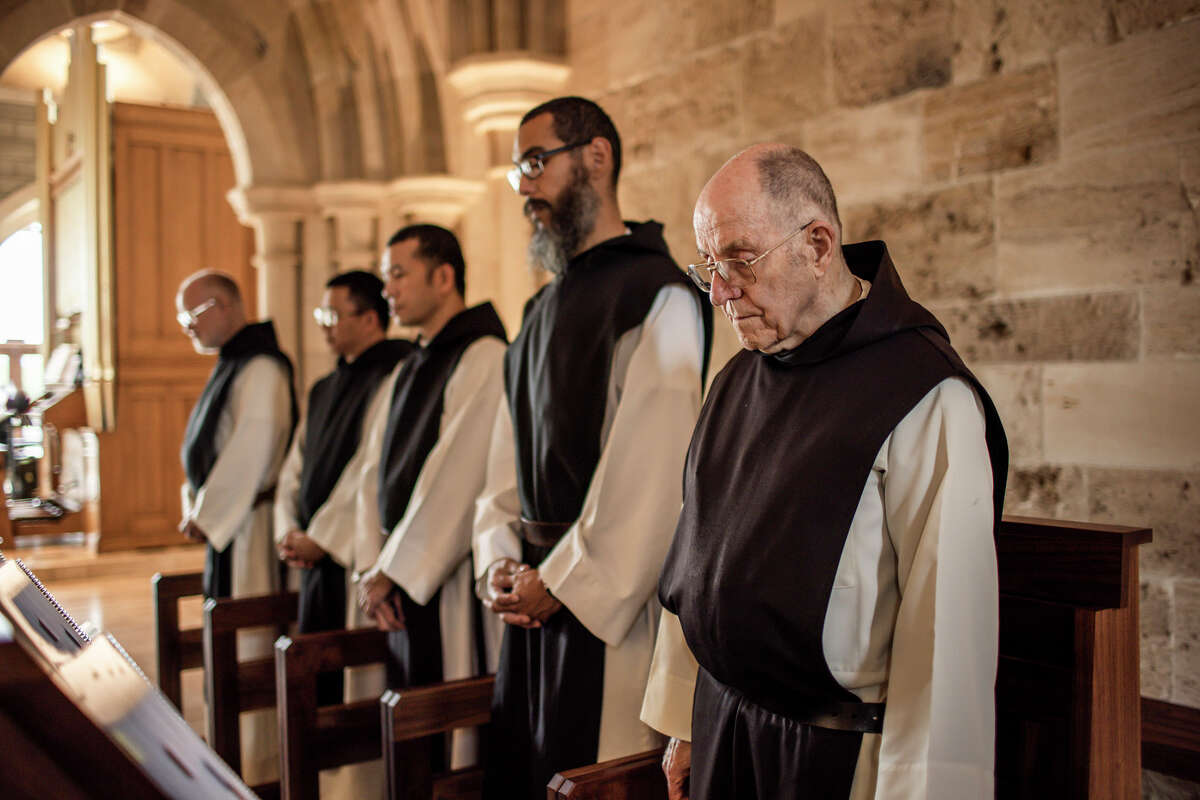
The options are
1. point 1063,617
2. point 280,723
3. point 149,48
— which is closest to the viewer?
point 1063,617

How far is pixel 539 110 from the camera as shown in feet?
8.71

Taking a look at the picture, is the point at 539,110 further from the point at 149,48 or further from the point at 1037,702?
→ the point at 149,48

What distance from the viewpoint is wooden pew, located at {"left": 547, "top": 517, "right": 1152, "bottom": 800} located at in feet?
5.08

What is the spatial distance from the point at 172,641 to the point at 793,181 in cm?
327

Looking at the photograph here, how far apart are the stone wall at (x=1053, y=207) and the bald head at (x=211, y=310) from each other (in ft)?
8.60

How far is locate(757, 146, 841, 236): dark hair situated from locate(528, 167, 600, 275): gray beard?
3.42 ft

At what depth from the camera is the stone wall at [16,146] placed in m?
13.0

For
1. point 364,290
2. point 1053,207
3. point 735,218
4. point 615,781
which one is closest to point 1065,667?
point 615,781

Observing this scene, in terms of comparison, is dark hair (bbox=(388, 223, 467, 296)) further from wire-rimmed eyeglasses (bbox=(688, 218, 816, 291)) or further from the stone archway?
the stone archway

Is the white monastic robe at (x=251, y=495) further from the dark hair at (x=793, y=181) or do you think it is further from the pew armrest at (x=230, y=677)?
the dark hair at (x=793, y=181)

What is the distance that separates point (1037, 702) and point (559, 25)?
3.81 m

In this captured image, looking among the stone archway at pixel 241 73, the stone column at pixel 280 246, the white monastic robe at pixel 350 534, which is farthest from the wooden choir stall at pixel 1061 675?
the stone archway at pixel 241 73

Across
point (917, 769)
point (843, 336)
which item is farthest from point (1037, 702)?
point (843, 336)

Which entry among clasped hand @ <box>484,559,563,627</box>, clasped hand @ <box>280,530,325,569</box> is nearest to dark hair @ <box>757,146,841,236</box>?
clasped hand @ <box>484,559,563,627</box>
